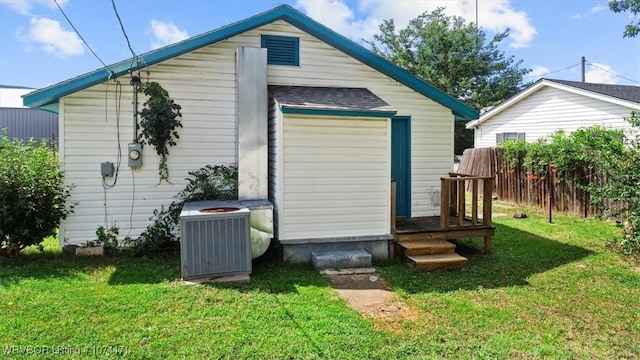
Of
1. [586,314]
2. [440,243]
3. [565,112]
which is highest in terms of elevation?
[565,112]

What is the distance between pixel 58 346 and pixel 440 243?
16.4 feet

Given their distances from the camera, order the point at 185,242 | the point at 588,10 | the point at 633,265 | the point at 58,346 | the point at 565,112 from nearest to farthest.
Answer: the point at 58,346 → the point at 185,242 → the point at 633,265 → the point at 565,112 → the point at 588,10

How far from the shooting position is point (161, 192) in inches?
263

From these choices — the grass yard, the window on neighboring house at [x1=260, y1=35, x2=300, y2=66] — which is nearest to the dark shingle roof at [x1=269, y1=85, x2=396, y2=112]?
the window on neighboring house at [x1=260, y1=35, x2=300, y2=66]

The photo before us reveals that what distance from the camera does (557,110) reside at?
546 inches

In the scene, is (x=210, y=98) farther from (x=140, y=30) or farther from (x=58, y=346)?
(x=58, y=346)

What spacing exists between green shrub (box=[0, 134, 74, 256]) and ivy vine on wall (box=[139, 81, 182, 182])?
143cm

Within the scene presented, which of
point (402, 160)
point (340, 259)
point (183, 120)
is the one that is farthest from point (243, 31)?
point (340, 259)

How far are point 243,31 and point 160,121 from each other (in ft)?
6.77

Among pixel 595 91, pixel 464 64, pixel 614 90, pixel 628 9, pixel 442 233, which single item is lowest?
pixel 442 233

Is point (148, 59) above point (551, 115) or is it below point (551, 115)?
below

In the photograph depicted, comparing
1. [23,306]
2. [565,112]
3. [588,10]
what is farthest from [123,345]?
[588,10]

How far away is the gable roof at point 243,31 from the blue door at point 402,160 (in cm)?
73

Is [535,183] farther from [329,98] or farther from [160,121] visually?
[160,121]
